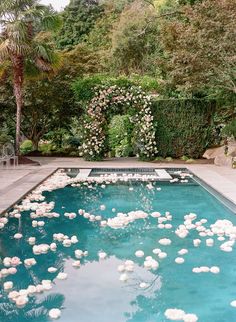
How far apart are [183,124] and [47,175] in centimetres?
659

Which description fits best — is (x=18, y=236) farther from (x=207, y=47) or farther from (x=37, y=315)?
(x=207, y=47)

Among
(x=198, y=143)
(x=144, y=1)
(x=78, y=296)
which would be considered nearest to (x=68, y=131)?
(x=198, y=143)

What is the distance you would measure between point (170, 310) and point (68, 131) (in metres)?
17.6

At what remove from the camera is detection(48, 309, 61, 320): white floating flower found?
438cm

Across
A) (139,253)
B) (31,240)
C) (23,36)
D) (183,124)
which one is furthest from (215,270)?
(183,124)

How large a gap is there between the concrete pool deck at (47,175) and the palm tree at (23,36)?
310cm

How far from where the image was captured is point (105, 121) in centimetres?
1819

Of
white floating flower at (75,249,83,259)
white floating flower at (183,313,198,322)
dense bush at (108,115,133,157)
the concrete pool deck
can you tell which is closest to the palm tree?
the concrete pool deck

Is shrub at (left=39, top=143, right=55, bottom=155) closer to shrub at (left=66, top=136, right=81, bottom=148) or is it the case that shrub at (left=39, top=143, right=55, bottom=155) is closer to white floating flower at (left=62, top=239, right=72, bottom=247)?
shrub at (left=66, top=136, right=81, bottom=148)

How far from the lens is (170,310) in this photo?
4.48 meters

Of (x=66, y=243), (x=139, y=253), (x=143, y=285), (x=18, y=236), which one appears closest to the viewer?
(x=143, y=285)

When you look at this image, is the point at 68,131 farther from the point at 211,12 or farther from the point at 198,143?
the point at 211,12

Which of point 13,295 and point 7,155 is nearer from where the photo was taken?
point 13,295

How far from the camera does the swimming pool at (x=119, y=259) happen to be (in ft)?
15.2
